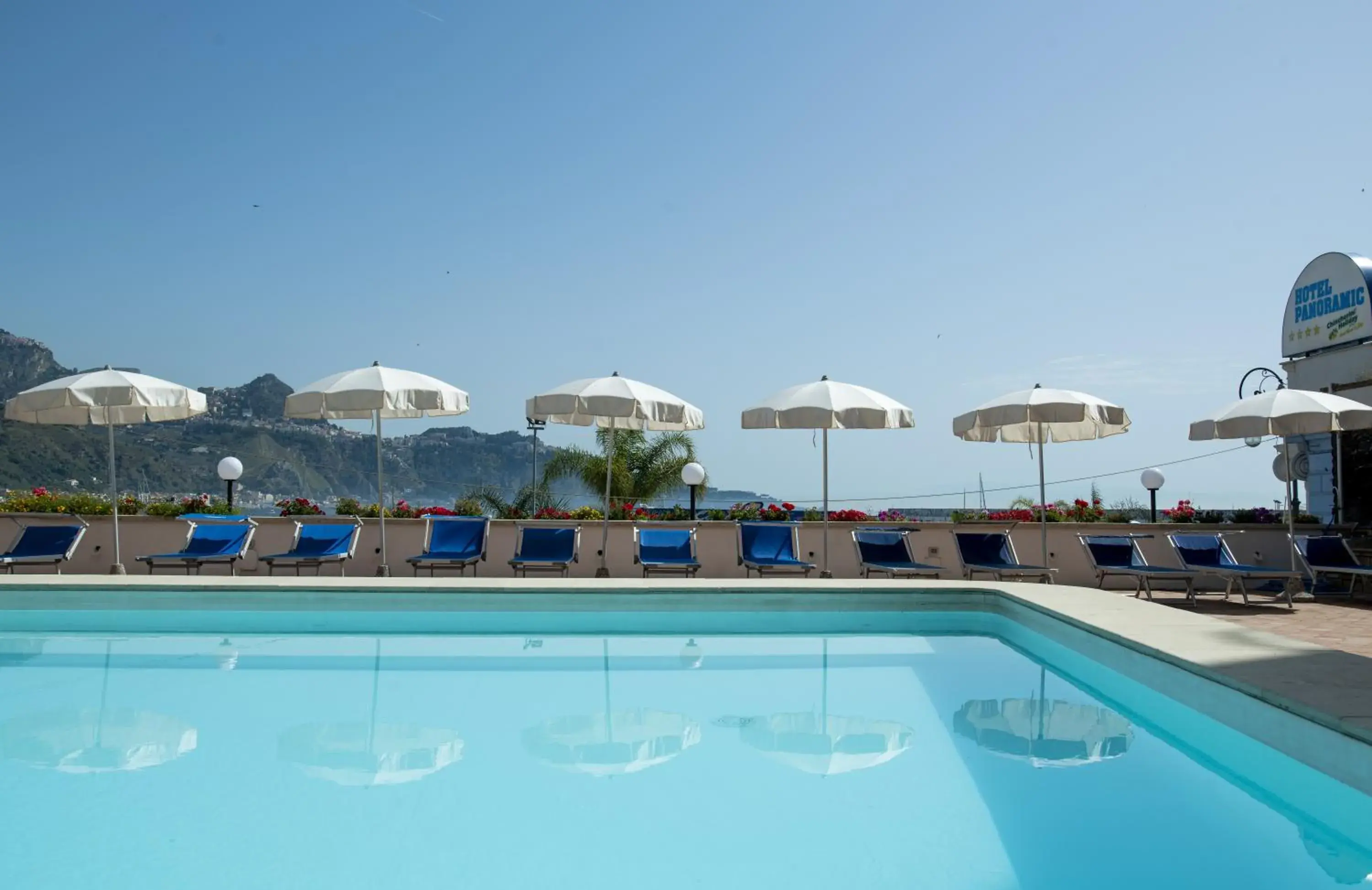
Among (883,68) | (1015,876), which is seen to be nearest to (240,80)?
(883,68)

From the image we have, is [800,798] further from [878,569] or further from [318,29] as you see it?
[318,29]

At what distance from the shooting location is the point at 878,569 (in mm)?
9609

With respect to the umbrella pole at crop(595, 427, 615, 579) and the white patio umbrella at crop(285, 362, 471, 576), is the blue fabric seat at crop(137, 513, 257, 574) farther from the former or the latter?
the umbrella pole at crop(595, 427, 615, 579)

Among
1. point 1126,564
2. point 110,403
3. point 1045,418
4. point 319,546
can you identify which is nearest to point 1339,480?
point 1126,564

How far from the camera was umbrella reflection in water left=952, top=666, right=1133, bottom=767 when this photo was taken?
170 inches

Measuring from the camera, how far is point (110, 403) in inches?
340

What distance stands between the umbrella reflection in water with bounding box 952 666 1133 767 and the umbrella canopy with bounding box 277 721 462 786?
105 inches

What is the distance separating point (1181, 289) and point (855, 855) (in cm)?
1294

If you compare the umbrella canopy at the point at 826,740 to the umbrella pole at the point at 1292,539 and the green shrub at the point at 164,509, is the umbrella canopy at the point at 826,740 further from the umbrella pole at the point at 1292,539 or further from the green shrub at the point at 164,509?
the green shrub at the point at 164,509

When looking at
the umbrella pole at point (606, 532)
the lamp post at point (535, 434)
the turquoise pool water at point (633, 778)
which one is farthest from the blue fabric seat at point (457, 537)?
the lamp post at point (535, 434)

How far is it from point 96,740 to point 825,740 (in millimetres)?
3597

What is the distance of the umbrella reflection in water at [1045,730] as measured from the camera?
4328 millimetres

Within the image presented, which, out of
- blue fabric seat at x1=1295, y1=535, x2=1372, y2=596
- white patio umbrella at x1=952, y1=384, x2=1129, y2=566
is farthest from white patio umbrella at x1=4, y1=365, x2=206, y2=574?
blue fabric seat at x1=1295, y1=535, x2=1372, y2=596

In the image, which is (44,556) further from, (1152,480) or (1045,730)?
(1152,480)
